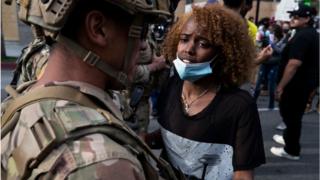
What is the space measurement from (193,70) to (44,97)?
1167 mm

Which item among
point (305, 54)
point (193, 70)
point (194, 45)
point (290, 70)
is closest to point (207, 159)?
point (193, 70)

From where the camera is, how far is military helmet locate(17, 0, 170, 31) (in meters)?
1.06

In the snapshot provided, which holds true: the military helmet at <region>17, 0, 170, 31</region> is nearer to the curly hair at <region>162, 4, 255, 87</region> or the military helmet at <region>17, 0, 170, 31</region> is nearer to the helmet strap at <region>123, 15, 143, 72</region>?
the helmet strap at <region>123, 15, 143, 72</region>

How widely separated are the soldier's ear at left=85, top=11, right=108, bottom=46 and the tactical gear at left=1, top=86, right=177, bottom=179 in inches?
4.9

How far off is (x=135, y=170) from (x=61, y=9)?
14.8 inches

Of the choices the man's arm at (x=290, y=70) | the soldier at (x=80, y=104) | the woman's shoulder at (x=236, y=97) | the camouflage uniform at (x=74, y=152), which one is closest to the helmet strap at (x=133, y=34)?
the soldier at (x=80, y=104)

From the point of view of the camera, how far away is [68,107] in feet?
3.38

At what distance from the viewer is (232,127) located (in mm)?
2002

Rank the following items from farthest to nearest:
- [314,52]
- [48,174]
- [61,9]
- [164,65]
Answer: [314,52] < [164,65] < [61,9] < [48,174]

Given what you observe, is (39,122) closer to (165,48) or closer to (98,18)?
(98,18)

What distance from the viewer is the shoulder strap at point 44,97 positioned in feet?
3.46

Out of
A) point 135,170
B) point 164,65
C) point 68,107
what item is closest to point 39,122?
point 68,107

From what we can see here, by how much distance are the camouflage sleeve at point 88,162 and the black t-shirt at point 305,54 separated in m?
4.41

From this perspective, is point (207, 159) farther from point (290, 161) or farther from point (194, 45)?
point (290, 161)
